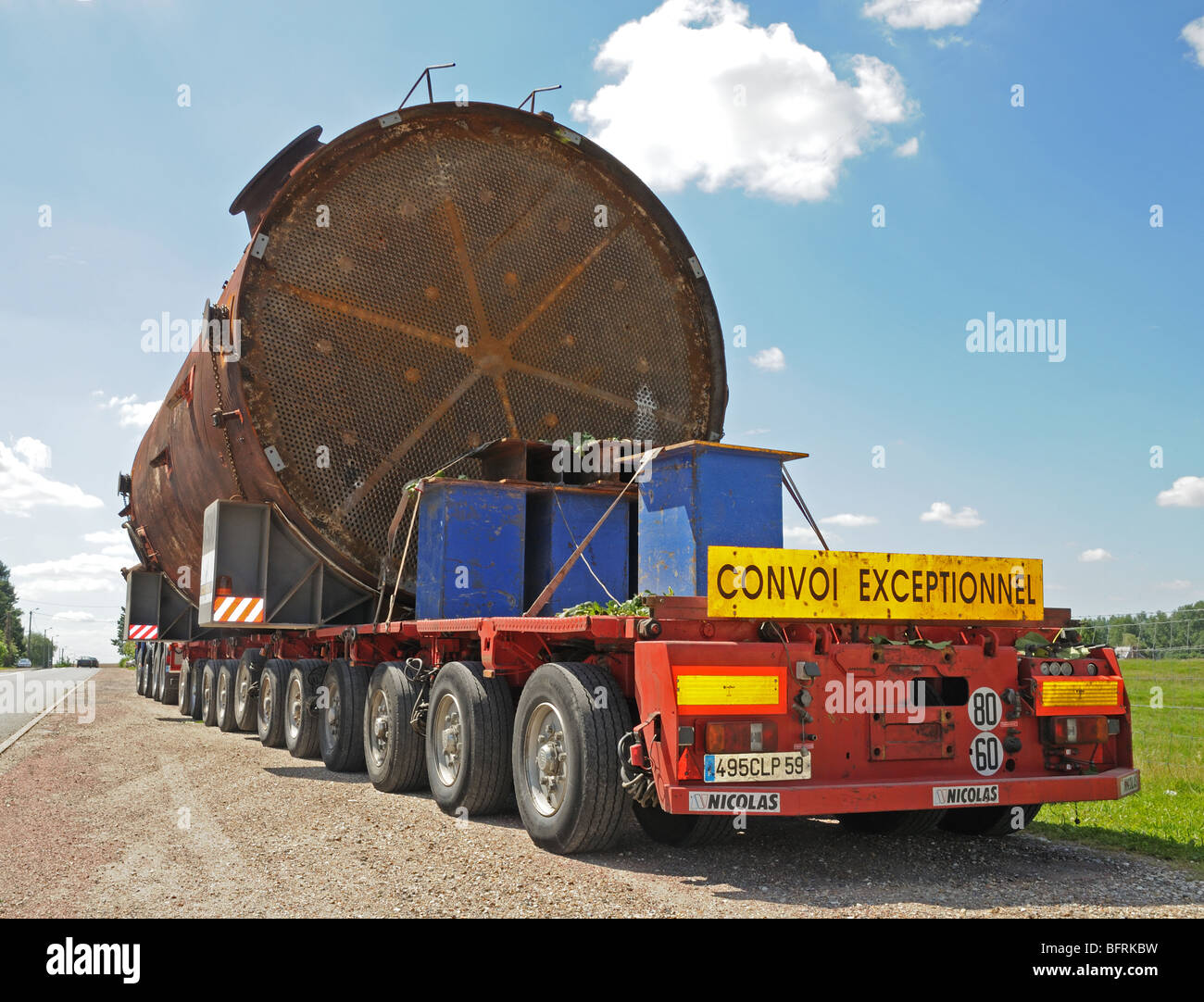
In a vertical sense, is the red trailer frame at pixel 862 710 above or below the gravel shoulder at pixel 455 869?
above

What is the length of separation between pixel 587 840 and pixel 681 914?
1085 mm

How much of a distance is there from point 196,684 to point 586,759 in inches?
467

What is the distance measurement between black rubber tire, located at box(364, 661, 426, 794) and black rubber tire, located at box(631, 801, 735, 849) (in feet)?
7.79

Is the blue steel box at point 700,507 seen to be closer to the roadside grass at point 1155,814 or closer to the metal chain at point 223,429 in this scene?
the roadside grass at point 1155,814

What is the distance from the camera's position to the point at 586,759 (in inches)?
197

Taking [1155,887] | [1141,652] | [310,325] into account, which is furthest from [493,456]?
[1141,652]

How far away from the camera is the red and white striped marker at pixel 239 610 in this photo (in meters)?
9.06

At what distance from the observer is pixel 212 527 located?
29.6ft

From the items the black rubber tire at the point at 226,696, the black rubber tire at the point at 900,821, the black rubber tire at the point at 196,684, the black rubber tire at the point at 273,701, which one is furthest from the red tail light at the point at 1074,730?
the black rubber tire at the point at 196,684

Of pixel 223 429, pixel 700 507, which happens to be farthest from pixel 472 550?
pixel 223 429

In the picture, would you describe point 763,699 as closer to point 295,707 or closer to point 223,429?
point 223,429

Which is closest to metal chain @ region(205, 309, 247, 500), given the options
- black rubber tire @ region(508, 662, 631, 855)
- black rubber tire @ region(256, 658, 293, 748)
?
black rubber tire @ region(256, 658, 293, 748)

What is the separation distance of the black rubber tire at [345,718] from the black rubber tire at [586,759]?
3.56 m

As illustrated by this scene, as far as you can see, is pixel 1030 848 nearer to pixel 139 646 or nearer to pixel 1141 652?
pixel 1141 652
